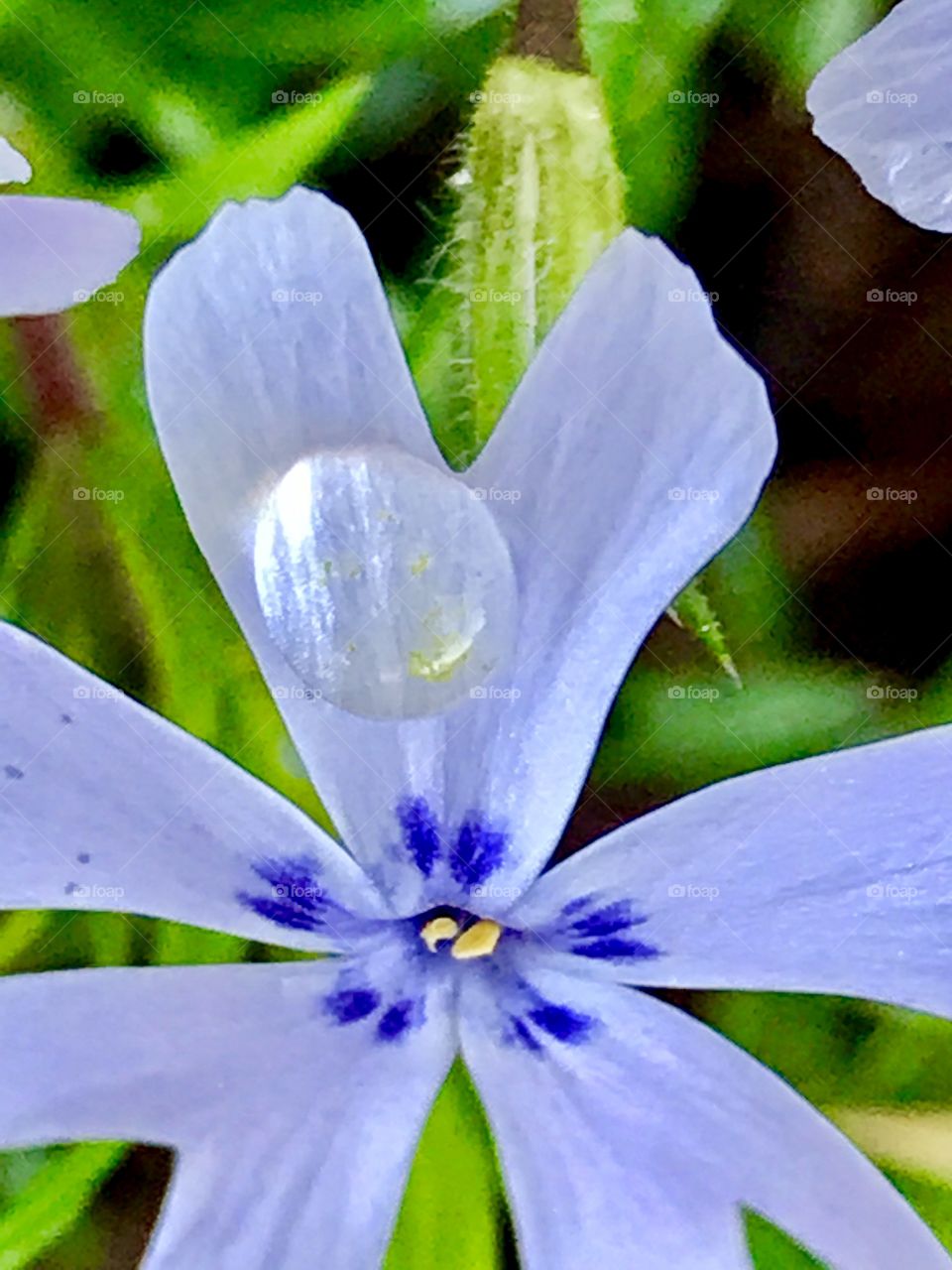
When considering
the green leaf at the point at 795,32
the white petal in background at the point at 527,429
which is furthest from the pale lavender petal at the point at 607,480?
the green leaf at the point at 795,32

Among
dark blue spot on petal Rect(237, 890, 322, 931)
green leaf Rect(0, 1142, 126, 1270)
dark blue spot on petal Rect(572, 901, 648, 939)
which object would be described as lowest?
green leaf Rect(0, 1142, 126, 1270)

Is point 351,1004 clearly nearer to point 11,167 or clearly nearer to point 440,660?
point 440,660

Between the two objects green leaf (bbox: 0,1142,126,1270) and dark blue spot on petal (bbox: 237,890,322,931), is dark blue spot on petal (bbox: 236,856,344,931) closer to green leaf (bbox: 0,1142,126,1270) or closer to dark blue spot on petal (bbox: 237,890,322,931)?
dark blue spot on petal (bbox: 237,890,322,931)

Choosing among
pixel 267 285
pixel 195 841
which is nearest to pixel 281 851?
pixel 195 841

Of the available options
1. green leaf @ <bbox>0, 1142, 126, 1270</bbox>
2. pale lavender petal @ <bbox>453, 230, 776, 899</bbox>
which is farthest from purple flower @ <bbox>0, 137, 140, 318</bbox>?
green leaf @ <bbox>0, 1142, 126, 1270</bbox>

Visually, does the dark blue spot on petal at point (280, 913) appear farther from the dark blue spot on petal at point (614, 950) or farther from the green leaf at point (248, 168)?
the green leaf at point (248, 168)

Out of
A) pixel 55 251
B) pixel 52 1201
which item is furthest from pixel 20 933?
pixel 55 251
